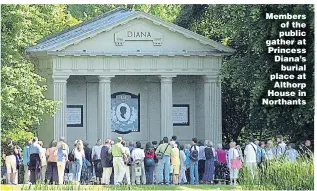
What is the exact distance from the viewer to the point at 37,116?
4197 centimetres

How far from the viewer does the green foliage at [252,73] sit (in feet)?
130

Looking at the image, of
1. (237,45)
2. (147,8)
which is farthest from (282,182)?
(147,8)

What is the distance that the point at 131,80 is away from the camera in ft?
151

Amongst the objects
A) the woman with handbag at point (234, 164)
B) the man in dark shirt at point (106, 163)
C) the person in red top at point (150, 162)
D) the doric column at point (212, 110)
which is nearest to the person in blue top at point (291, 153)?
the woman with handbag at point (234, 164)

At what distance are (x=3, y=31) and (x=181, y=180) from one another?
6.82 meters

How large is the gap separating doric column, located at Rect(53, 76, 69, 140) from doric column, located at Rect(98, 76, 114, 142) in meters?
1.22

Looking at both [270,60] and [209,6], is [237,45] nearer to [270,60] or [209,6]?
[209,6]

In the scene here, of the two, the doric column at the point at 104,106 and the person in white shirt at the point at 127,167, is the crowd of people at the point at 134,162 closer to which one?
the person in white shirt at the point at 127,167

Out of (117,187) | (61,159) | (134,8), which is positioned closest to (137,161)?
(117,187)

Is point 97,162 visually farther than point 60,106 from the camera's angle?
No

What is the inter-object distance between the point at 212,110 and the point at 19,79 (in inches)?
287

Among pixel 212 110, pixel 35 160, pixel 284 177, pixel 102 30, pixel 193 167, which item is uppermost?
pixel 102 30

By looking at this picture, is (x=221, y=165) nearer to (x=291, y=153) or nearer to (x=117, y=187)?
(x=291, y=153)

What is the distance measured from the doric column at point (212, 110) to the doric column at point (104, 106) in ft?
10.3
